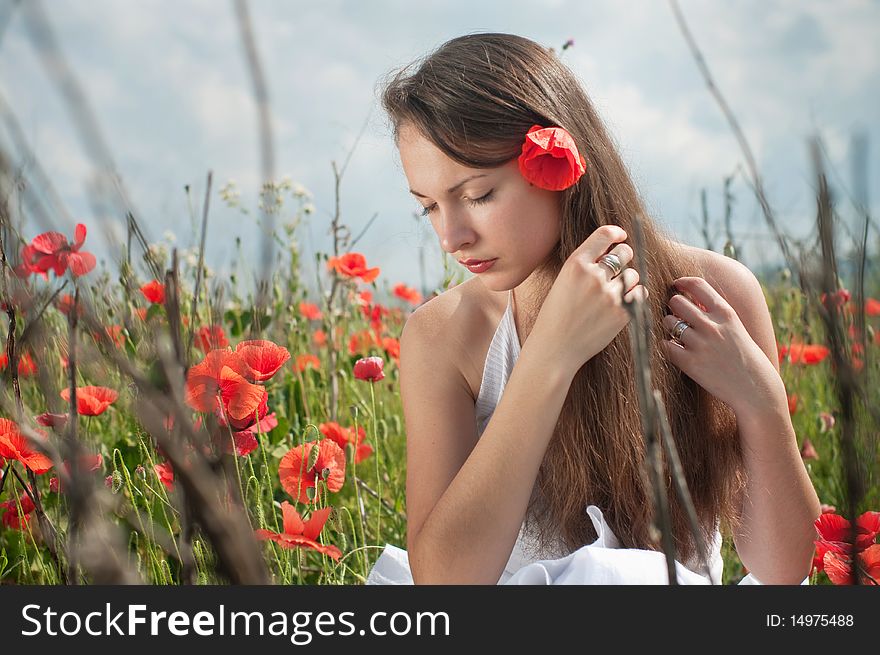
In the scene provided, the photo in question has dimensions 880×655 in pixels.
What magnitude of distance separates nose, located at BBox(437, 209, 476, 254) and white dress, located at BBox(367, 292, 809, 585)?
0.31 metres

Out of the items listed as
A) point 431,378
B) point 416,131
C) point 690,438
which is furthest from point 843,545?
point 416,131

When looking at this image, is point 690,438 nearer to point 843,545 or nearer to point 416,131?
point 843,545

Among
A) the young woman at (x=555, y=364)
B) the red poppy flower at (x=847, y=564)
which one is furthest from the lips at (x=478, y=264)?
the red poppy flower at (x=847, y=564)

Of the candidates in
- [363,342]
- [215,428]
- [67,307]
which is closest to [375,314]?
[363,342]

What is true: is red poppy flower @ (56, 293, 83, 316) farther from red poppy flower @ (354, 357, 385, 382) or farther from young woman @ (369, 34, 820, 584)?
red poppy flower @ (354, 357, 385, 382)

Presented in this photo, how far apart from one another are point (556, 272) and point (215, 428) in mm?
932

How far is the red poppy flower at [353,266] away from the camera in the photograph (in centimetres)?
221

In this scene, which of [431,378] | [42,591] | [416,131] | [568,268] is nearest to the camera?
Result: [42,591]

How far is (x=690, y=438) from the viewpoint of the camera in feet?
4.58

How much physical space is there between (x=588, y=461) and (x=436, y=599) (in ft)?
2.07

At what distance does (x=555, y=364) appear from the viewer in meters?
1.07

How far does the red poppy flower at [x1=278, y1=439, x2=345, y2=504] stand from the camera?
4.53 ft

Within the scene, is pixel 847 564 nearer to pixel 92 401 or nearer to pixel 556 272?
pixel 556 272

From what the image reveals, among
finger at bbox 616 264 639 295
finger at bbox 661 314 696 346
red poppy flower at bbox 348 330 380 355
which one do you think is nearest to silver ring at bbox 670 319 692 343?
finger at bbox 661 314 696 346
